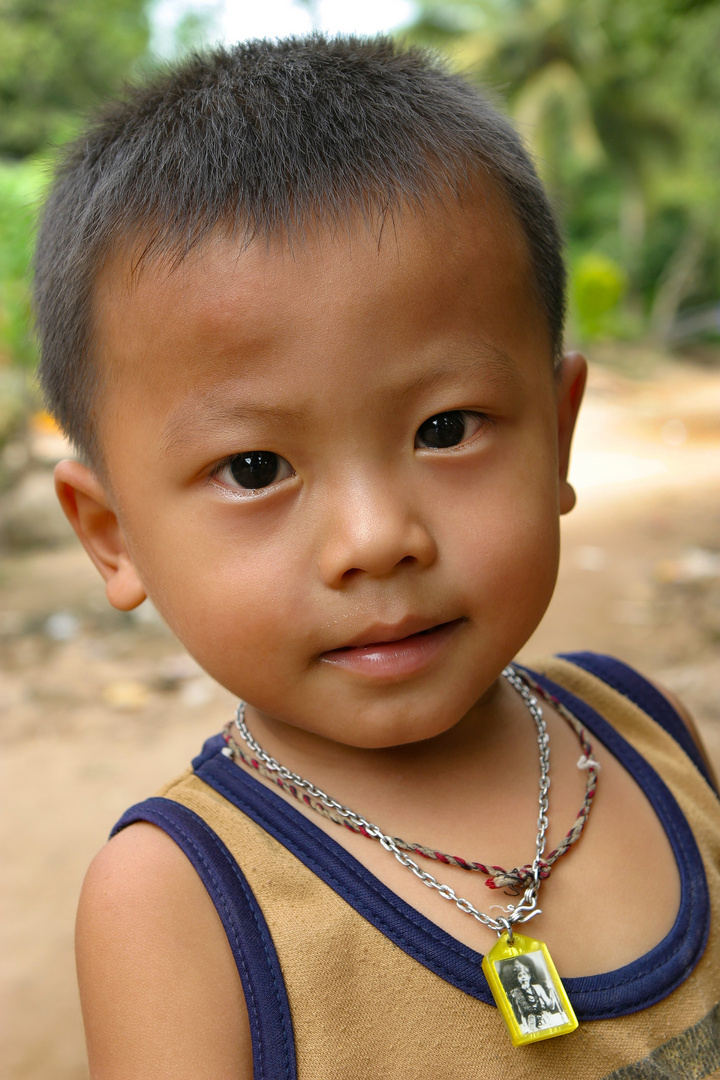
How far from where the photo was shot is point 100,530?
122cm

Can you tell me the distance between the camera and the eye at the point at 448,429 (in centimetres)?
101

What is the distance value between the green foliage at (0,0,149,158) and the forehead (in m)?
16.7

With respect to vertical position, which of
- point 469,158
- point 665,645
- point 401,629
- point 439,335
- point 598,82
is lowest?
point 665,645

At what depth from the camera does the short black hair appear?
0.98 m

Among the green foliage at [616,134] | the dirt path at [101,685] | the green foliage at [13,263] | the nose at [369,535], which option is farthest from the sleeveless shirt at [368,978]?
the green foliage at [616,134]

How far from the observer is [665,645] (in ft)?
13.3

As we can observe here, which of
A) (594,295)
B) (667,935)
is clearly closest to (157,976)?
(667,935)

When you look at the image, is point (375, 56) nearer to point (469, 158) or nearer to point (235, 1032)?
point (469, 158)

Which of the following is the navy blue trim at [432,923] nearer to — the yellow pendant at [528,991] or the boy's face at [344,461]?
the yellow pendant at [528,991]

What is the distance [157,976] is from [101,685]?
9.87 ft

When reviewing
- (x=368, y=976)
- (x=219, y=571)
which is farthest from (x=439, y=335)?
(x=368, y=976)

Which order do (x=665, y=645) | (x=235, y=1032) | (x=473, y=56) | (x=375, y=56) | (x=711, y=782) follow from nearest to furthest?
1. (x=235, y=1032)
2. (x=375, y=56)
3. (x=711, y=782)
4. (x=665, y=645)
5. (x=473, y=56)

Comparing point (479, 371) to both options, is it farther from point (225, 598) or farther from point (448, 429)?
point (225, 598)

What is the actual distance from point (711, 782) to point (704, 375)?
1841 cm
